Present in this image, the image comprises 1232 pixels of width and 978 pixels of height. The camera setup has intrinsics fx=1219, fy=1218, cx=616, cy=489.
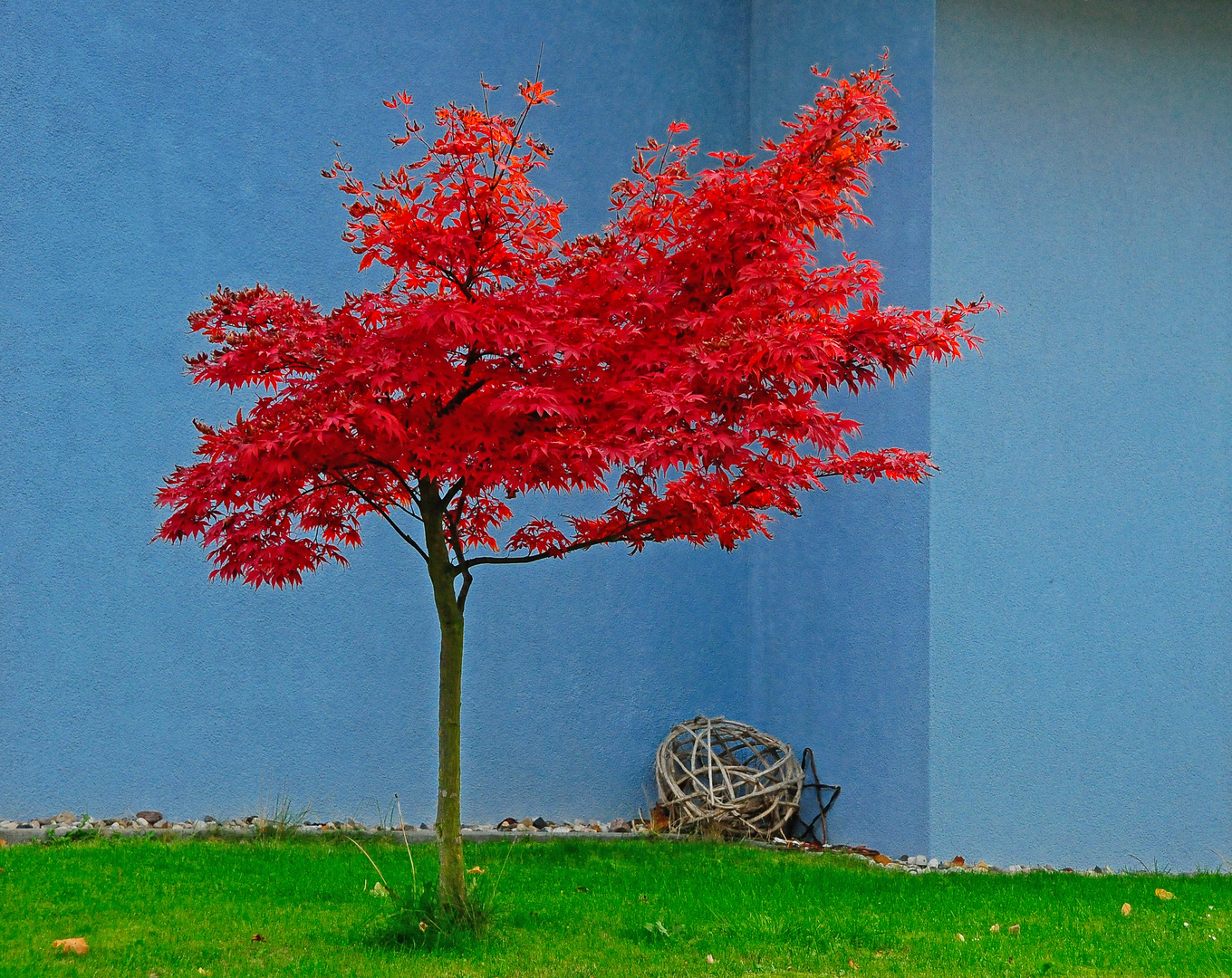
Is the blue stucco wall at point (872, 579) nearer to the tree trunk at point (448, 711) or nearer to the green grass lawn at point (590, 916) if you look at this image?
the green grass lawn at point (590, 916)

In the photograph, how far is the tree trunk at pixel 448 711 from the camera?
14.0ft

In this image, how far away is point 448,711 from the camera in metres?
4.37

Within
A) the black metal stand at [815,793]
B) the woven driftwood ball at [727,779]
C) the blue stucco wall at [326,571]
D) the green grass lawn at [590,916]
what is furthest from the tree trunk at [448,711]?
the black metal stand at [815,793]

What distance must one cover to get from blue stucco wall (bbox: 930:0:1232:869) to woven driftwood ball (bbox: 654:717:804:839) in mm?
902

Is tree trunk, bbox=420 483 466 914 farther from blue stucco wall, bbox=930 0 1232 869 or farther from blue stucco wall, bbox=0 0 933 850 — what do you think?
blue stucco wall, bbox=930 0 1232 869

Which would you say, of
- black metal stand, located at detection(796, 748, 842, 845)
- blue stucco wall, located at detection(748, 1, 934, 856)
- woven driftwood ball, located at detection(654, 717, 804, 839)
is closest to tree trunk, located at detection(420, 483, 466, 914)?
woven driftwood ball, located at detection(654, 717, 804, 839)

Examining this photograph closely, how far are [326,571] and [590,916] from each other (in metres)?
2.66

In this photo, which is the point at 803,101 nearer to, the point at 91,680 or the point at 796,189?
the point at 796,189

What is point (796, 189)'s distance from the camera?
13.1 ft

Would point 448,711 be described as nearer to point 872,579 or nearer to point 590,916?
point 590,916

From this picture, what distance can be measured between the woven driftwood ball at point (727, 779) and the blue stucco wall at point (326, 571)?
24 centimetres

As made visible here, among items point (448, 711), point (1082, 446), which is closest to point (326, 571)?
point (448, 711)

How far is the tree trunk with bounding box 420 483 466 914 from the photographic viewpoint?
4.28m

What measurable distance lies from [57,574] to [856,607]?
414cm
